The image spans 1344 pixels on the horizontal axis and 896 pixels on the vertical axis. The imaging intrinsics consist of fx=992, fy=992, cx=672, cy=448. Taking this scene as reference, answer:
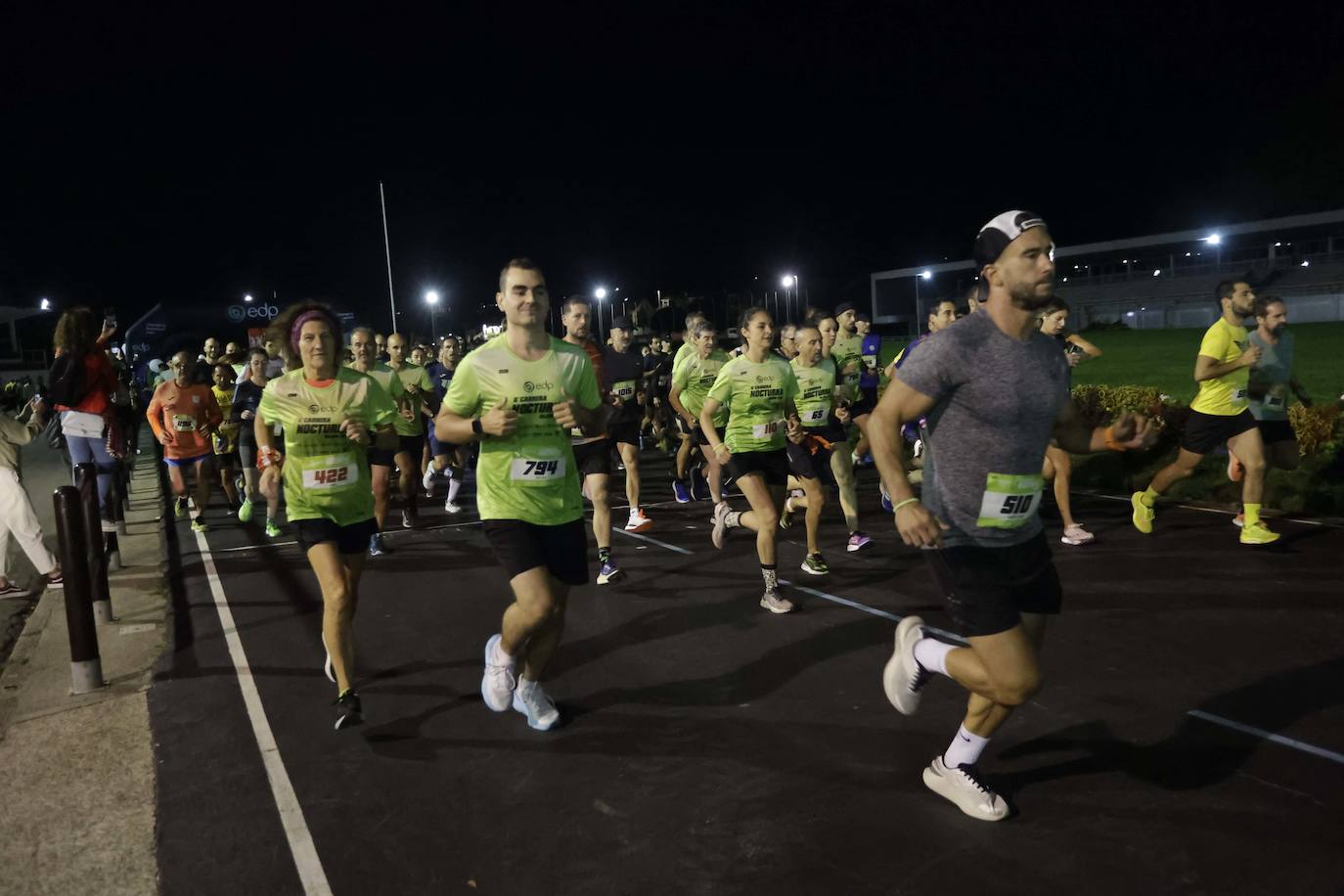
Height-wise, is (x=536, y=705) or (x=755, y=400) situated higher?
(x=755, y=400)

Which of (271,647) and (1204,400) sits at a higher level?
(1204,400)

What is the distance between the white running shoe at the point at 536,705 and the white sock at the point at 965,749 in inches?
76.7

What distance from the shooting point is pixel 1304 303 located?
4241 cm

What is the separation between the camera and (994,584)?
349 cm

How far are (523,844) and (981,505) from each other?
2.11m

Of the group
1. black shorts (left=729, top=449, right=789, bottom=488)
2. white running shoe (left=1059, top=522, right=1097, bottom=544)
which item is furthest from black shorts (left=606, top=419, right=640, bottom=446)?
white running shoe (left=1059, top=522, right=1097, bottom=544)

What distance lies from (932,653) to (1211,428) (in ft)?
17.8

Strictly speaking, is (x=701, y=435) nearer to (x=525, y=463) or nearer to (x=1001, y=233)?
(x=525, y=463)

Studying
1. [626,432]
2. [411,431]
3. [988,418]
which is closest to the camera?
[988,418]

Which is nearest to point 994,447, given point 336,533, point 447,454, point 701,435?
point 336,533

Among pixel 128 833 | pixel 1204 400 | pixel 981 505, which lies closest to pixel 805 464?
pixel 1204 400

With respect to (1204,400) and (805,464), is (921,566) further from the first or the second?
(1204,400)

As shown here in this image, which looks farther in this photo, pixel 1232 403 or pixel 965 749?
pixel 1232 403

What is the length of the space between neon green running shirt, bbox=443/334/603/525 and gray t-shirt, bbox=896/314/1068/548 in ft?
5.91
